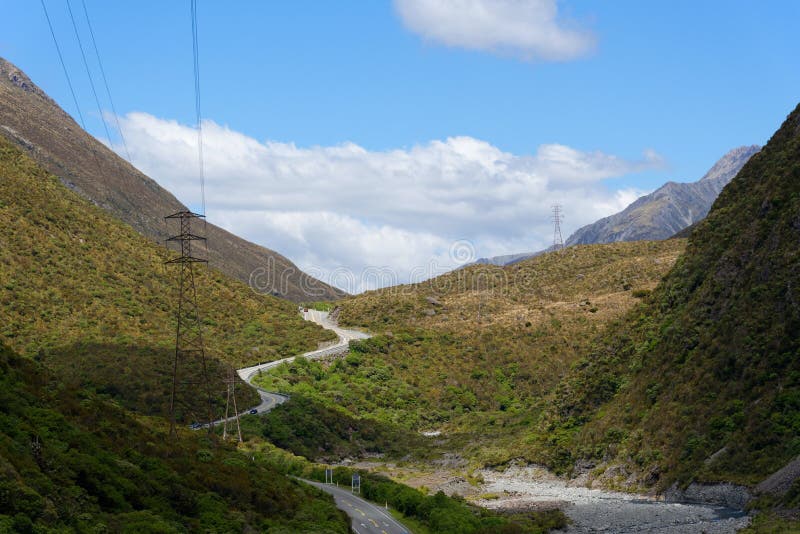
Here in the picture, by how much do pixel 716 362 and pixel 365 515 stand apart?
26.5 metres

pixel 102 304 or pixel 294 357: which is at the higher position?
pixel 102 304

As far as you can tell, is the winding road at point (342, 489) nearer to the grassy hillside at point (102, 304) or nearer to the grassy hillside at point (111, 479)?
the grassy hillside at point (102, 304)

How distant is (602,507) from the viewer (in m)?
50.7

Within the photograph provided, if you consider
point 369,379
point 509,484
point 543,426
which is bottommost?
point 509,484

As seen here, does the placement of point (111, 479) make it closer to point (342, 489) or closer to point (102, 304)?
point (342, 489)

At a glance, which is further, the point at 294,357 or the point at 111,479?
the point at 294,357

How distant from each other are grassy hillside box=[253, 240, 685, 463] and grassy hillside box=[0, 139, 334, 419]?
478 inches

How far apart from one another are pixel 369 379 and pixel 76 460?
249ft

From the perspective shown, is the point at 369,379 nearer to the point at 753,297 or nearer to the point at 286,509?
the point at 753,297

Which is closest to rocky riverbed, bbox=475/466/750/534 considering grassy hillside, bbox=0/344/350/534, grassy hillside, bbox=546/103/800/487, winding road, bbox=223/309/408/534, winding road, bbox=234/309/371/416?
grassy hillside, bbox=546/103/800/487

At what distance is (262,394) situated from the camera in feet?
288

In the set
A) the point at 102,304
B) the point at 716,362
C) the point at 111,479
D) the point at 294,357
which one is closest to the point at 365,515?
the point at 111,479

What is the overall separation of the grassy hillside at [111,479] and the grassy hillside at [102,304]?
26.4m

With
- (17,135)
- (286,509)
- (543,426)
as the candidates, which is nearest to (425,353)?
(543,426)
